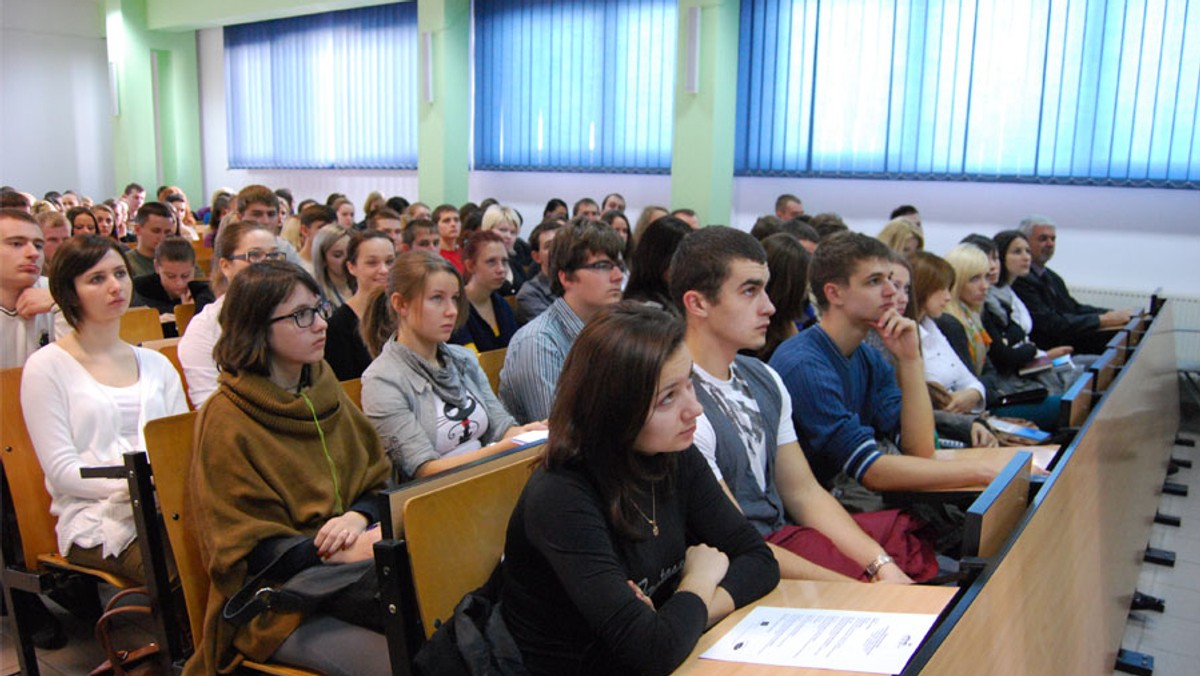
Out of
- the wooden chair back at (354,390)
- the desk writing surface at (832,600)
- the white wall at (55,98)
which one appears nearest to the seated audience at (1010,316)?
the desk writing surface at (832,600)

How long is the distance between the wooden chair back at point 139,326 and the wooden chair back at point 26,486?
1272 millimetres

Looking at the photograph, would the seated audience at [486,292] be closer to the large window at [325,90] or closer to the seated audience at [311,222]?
the seated audience at [311,222]

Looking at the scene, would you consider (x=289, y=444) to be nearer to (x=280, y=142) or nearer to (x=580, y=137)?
(x=580, y=137)

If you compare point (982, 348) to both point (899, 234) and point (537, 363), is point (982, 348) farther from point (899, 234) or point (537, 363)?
point (537, 363)

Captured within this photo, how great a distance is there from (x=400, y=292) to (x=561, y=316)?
584mm

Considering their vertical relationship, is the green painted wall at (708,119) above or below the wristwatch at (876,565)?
above

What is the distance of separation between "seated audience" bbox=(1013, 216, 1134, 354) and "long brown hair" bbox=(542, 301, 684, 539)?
4.97 metres

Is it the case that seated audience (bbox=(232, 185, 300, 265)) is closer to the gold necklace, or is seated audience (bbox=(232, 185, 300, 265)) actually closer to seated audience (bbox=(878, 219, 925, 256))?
seated audience (bbox=(878, 219, 925, 256))

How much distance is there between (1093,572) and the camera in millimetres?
2352

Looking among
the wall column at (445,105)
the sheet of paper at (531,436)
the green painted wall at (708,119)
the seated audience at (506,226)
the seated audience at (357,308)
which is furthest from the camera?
the wall column at (445,105)

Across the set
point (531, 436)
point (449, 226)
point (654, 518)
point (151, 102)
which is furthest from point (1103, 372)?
point (151, 102)

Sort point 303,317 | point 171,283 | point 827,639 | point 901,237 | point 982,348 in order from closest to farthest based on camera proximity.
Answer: point 827,639 < point 303,317 < point 982,348 < point 171,283 < point 901,237

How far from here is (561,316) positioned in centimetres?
311

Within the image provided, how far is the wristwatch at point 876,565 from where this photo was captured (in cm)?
222
